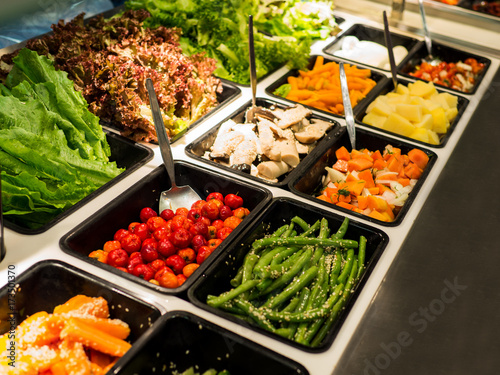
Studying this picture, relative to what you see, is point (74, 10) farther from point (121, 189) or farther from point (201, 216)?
point (201, 216)

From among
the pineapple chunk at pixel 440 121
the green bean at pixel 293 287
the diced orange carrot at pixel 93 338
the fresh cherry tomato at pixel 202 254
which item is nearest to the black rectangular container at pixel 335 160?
the pineapple chunk at pixel 440 121

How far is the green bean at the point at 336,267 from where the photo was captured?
2045 mm

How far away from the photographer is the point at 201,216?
2344 millimetres

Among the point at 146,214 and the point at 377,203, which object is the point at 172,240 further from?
the point at 377,203

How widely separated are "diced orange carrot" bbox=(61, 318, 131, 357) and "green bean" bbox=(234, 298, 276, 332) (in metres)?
0.43

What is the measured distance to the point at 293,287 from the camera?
1.95m

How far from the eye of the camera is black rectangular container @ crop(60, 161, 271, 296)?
1981 millimetres

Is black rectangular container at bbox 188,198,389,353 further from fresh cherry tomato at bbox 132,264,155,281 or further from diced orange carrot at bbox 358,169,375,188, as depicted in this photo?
diced orange carrot at bbox 358,169,375,188

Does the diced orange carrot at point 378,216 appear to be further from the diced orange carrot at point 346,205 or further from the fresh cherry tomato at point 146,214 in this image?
the fresh cherry tomato at point 146,214

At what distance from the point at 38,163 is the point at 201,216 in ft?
2.46

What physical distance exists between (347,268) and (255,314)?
0.48 metres

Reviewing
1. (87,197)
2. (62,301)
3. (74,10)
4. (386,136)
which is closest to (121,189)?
(87,197)

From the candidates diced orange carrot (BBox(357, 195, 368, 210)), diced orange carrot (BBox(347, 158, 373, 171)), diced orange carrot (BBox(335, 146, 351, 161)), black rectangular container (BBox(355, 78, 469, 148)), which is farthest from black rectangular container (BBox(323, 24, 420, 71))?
diced orange carrot (BBox(357, 195, 368, 210))

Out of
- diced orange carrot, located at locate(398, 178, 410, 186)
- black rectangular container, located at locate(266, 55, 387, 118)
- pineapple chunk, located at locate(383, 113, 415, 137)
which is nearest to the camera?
diced orange carrot, located at locate(398, 178, 410, 186)
